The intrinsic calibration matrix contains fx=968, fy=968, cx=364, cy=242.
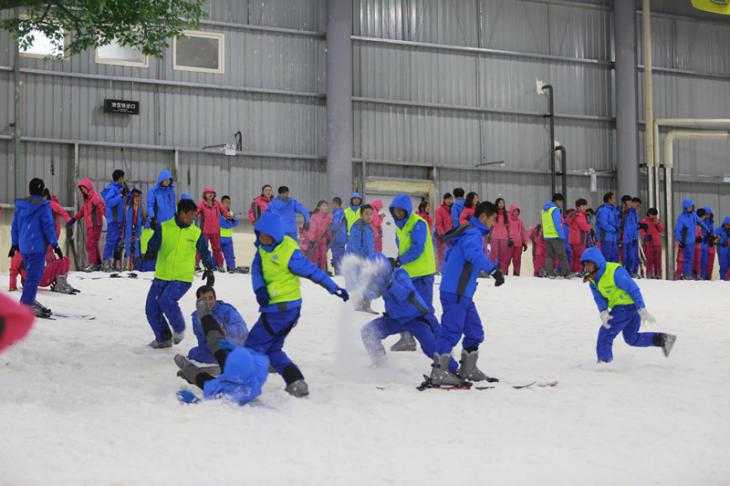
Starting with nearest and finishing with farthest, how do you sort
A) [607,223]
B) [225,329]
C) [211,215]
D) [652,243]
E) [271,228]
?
[271,228] → [225,329] → [211,215] → [607,223] → [652,243]

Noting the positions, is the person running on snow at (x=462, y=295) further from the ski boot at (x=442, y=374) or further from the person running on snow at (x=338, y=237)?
the person running on snow at (x=338, y=237)

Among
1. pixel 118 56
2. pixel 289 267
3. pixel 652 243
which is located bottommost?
pixel 289 267

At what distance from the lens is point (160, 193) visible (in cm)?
1614

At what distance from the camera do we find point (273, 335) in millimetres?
7750

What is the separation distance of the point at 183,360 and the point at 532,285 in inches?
427

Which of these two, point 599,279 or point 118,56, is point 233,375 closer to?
point 599,279

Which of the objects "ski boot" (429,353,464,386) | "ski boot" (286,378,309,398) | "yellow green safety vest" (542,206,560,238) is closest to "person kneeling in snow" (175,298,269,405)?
"ski boot" (286,378,309,398)

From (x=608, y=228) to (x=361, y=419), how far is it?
49.3 ft

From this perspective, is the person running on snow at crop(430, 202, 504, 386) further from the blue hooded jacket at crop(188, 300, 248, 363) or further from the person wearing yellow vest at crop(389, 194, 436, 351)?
the blue hooded jacket at crop(188, 300, 248, 363)

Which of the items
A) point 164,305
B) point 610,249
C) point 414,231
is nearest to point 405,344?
point 414,231

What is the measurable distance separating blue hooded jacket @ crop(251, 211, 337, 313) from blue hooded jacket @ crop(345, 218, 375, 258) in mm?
6948

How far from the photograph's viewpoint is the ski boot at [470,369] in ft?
28.7

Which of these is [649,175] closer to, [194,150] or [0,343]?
[194,150]

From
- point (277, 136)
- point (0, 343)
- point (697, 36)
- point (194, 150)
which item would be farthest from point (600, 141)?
point (0, 343)
